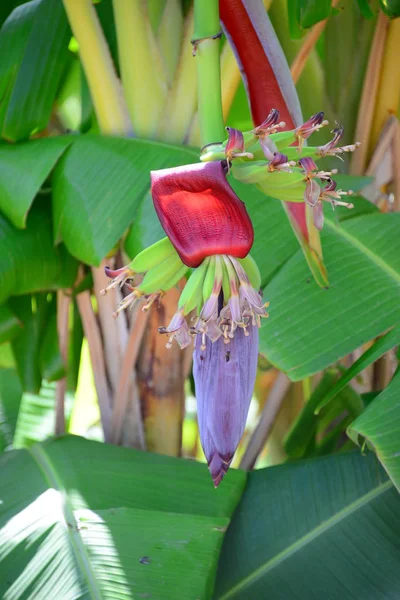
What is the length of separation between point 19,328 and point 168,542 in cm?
46

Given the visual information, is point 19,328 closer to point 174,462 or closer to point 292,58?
point 174,462

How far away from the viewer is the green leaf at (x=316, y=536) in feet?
2.34

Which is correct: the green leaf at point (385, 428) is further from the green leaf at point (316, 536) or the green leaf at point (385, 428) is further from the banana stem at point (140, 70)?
the banana stem at point (140, 70)

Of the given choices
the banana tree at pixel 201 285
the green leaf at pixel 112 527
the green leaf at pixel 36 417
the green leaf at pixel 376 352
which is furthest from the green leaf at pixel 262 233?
the green leaf at pixel 36 417

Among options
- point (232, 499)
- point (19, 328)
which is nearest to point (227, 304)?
point (232, 499)

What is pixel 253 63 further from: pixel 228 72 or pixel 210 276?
pixel 228 72

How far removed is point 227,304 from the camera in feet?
1.28

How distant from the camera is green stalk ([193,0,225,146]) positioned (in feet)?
1.30

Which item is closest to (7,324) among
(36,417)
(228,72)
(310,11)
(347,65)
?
(36,417)

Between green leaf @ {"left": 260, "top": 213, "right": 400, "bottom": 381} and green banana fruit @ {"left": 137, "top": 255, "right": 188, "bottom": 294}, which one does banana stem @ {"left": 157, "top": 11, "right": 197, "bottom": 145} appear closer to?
green leaf @ {"left": 260, "top": 213, "right": 400, "bottom": 381}

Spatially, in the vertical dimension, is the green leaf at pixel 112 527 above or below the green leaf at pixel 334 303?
below

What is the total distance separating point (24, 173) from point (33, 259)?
0.11m

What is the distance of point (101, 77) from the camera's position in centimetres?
91

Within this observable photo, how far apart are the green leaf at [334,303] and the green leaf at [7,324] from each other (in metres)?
0.45
